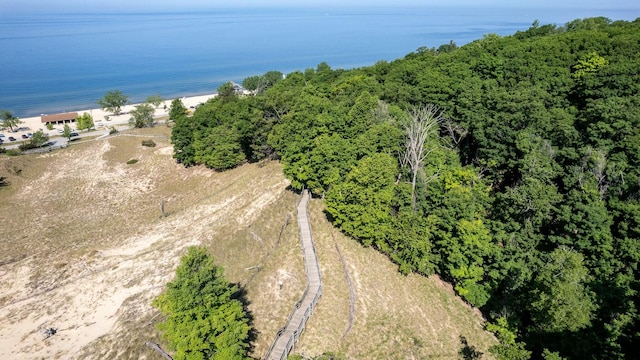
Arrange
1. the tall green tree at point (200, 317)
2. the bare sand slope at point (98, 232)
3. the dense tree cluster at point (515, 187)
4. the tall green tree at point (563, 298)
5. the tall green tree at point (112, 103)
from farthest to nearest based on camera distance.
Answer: the tall green tree at point (112, 103) < the bare sand slope at point (98, 232) < the dense tree cluster at point (515, 187) < the tall green tree at point (563, 298) < the tall green tree at point (200, 317)

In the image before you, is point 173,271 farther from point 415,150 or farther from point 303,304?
point 415,150

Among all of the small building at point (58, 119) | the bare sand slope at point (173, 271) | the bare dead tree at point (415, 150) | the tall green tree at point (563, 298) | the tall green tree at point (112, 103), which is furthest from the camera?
the tall green tree at point (112, 103)

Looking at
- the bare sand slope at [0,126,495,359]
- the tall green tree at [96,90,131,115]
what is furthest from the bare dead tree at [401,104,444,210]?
the tall green tree at [96,90,131,115]

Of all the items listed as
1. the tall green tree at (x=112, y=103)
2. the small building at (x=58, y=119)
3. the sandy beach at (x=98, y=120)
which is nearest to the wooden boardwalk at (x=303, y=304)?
the sandy beach at (x=98, y=120)

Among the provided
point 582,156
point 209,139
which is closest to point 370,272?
point 582,156

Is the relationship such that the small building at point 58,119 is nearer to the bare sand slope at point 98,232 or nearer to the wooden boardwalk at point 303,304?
the bare sand slope at point 98,232

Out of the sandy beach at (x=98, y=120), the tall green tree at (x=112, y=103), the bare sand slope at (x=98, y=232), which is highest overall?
the tall green tree at (x=112, y=103)
